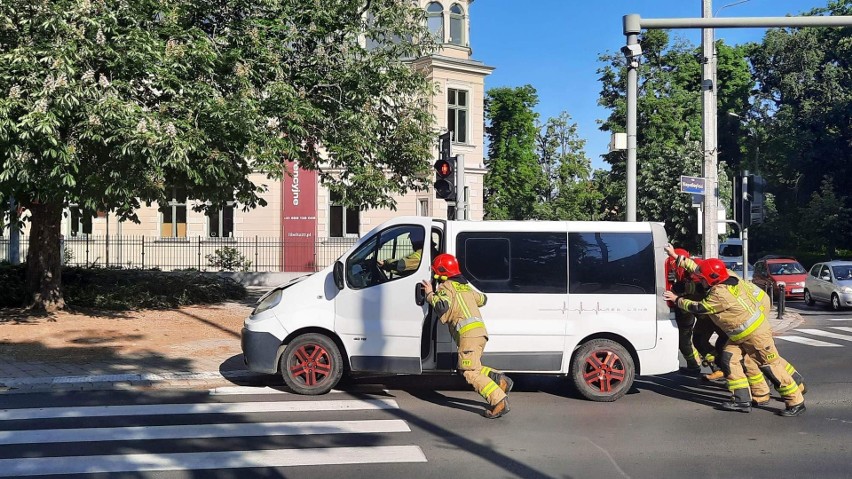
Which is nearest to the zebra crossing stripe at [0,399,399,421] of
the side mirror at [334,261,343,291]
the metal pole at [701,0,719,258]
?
the side mirror at [334,261,343,291]

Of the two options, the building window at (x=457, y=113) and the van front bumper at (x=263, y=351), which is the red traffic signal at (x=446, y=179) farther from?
the building window at (x=457, y=113)

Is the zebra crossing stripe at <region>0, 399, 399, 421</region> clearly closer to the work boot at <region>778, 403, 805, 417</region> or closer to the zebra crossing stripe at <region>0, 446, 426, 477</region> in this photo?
the zebra crossing stripe at <region>0, 446, 426, 477</region>

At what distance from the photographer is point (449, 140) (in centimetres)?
1236

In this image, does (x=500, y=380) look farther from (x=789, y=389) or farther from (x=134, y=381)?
(x=134, y=381)

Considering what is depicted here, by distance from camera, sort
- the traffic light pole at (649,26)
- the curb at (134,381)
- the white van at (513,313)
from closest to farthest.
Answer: the white van at (513,313), the curb at (134,381), the traffic light pole at (649,26)

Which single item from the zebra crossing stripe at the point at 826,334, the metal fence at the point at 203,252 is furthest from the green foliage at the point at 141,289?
the zebra crossing stripe at the point at 826,334

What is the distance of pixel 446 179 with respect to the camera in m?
12.0

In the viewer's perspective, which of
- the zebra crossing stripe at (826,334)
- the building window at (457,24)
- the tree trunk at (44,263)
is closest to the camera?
the tree trunk at (44,263)

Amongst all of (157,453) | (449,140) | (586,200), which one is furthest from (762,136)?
(157,453)

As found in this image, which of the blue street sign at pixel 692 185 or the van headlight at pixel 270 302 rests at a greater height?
the blue street sign at pixel 692 185

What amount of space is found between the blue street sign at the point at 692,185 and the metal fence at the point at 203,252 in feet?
54.4

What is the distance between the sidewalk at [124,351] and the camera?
9516 mm

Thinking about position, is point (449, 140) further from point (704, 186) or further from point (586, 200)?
point (586, 200)

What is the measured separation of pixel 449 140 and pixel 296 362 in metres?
4.96
